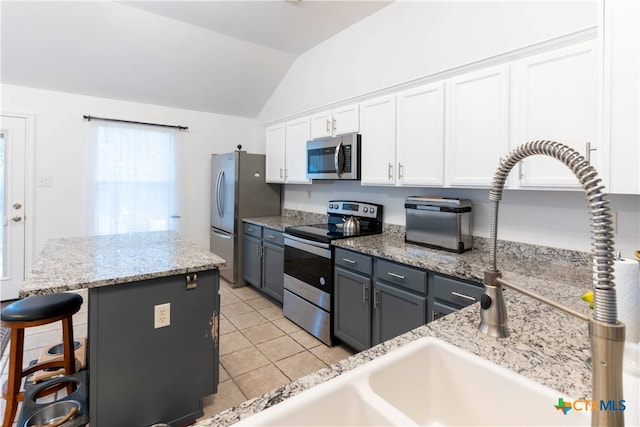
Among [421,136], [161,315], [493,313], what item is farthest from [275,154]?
[493,313]

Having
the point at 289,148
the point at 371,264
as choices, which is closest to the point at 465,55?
the point at 371,264

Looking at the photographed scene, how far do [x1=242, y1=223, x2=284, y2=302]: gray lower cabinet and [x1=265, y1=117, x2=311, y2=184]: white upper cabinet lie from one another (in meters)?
0.72

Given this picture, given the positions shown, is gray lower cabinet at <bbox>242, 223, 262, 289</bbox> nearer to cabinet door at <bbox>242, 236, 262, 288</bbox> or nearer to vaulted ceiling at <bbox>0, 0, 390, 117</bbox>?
cabinet door at <bbox>242, 236, 262, 288</bbox>

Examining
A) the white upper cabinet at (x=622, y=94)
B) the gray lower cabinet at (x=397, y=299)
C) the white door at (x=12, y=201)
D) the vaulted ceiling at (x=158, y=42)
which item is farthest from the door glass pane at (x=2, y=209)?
the white upper cabinet at (x=622, y=94)

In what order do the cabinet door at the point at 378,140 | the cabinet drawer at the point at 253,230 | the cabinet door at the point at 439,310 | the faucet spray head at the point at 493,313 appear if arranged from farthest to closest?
the cabinet drawer at the point at 253,230
the cabinet door at the point at 378,140
the cabinet door at the point at 439,310
the faucet spray head at the point at 493,313

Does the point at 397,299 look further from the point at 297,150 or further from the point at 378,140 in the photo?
the point at 297,150

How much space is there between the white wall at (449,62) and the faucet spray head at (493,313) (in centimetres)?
145

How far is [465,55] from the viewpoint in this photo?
258 cm

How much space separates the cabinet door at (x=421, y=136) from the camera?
7.84ft

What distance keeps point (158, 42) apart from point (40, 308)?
3.05m

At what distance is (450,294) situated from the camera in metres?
1.95

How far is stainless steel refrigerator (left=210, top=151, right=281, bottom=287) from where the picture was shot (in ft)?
14.1

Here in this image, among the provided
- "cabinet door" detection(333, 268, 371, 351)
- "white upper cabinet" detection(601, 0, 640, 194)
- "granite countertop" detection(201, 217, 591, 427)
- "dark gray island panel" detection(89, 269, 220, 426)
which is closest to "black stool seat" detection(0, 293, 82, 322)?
"dark gray island panel" detection(89, 269, 220, 426)

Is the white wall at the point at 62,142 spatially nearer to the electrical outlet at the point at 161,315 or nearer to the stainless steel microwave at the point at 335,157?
the stainless steel microwave at the point at 335,157
